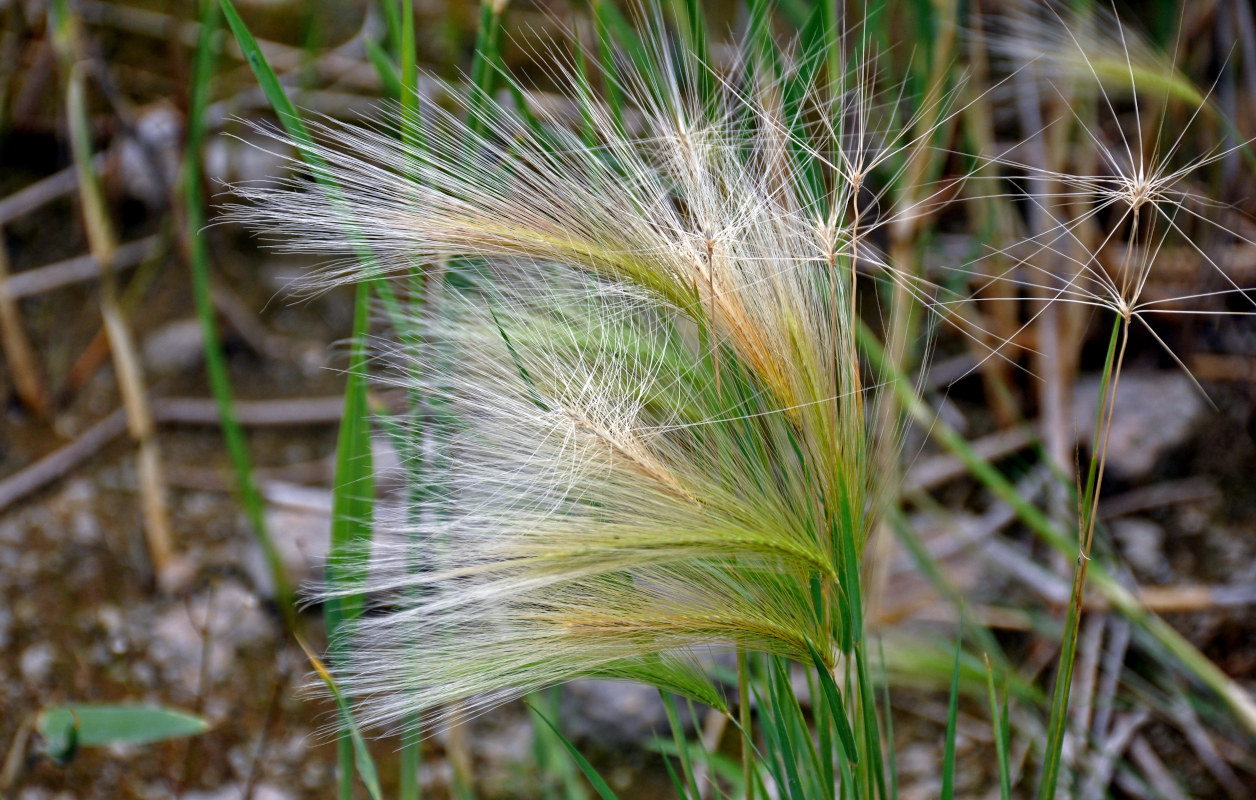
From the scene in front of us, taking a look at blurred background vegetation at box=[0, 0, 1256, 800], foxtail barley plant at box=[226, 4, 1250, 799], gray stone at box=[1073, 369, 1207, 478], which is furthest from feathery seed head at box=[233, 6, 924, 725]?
gray stone at box=[1073, 369, 1207, 478]

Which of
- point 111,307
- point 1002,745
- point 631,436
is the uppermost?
point 111,307

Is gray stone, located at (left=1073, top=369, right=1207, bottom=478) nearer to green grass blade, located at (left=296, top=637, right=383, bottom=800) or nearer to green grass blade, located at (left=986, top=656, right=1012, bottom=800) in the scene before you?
green grass blade, located at (left=986, top=656, right=1012, bottom=800)

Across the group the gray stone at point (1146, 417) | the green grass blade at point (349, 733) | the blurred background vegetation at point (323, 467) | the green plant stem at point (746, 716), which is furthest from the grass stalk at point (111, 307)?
the gray stone at point (1146, 417)

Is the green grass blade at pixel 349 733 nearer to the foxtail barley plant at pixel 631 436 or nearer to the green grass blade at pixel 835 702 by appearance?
the foxtail barley plant at pixel 631 436

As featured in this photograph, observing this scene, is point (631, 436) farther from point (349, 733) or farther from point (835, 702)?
point (349, 733)

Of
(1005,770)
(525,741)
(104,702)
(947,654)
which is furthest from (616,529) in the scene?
(104,702)

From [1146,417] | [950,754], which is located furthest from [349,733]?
[1146,417]

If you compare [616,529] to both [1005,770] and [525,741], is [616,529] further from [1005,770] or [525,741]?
[525,741]

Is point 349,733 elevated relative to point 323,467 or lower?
lower

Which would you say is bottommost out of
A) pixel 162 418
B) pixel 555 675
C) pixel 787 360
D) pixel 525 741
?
pixel 525 741
